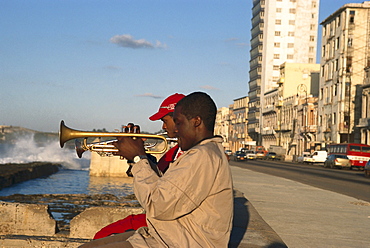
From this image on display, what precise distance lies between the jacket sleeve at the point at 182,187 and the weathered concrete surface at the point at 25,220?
4525 mm

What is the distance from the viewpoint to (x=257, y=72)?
465 ft

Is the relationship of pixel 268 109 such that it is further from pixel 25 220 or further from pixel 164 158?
pixel 164 158

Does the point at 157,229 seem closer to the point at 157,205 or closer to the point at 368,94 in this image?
the point at 157,205

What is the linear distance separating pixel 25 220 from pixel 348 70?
251ft

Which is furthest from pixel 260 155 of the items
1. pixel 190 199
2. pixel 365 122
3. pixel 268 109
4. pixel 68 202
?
pixel 190 199

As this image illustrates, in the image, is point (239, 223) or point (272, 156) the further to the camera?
point (272, 156)

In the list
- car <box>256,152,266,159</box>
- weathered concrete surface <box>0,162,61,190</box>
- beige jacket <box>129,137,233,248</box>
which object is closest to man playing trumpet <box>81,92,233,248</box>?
beige jacket <box>129,137,233,248</box>

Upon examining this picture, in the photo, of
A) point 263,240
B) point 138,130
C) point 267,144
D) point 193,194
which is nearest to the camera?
point 193,194

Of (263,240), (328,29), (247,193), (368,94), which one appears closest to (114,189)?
(247,193)

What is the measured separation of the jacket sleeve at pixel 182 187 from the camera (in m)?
3.34

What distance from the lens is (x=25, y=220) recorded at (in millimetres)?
7746

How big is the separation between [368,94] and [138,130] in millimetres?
68407

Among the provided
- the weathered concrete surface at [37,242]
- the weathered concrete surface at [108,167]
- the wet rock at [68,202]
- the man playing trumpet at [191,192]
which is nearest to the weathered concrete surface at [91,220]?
the weathered concrete surface at [37,242]

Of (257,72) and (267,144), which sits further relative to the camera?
(257,72)
